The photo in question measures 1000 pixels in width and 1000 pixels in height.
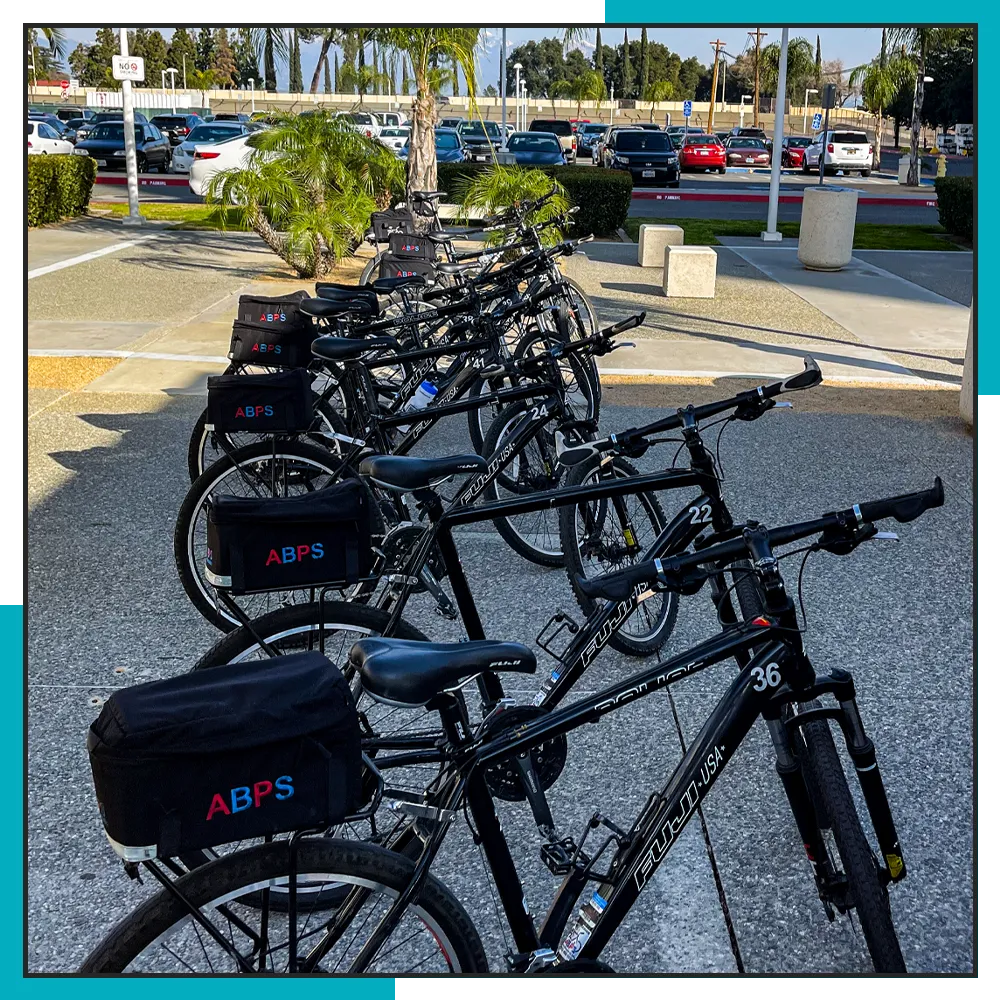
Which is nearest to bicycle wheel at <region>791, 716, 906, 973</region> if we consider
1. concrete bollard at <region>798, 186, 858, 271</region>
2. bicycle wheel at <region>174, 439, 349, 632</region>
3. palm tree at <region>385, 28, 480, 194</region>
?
bicycle wheel at <region>174, 439, 349, 632</region>

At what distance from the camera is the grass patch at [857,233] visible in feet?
60.2

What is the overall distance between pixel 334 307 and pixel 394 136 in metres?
32.9

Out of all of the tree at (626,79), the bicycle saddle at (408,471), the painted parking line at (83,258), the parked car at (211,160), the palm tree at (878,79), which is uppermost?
the tree at (626,79)

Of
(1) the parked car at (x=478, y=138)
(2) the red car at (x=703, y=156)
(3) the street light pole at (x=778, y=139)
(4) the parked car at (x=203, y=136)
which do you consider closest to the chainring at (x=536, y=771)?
(3) the street light pole at (x=778, y=139)

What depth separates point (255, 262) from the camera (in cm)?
1545

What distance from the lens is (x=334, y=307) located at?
5664 mm

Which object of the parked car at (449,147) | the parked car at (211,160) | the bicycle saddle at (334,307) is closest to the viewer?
the bicycle saddle at (334,307)

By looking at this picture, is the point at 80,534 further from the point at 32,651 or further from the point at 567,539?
the point at 567,539

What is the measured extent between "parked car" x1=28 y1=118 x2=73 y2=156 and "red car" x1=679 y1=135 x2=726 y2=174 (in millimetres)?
20763

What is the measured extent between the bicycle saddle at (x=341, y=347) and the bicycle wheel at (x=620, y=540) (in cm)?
112

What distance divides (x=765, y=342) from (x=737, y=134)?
1720 inches

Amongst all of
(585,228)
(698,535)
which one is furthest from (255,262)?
(698,535)

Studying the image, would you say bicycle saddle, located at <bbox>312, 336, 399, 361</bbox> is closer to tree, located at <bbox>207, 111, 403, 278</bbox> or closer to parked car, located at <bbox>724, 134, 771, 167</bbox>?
tree, located at <bbox>207, 111, 403, 278</bbox>

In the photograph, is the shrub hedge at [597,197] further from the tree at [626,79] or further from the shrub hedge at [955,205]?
the tree at [626,79]
